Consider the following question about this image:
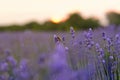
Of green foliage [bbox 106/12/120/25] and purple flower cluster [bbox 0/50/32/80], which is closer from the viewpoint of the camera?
purple flower cluster [bbox 0/50/32/80]

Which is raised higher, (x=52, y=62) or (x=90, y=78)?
(x=52, y=62)

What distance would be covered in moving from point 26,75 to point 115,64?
0.75m

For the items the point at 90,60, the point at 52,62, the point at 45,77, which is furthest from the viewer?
the point at 90,60

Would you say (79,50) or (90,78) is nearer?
(90,78)

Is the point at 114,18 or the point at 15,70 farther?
the point at 114,18

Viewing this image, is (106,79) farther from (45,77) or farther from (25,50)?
(25,50)

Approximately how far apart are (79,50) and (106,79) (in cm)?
34

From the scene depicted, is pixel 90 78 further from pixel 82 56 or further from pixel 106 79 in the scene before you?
pixel 82 56

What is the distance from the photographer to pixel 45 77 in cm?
173

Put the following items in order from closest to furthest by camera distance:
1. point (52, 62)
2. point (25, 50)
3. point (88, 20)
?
point (52, 62) < point (25, 50) < point (88, 20)

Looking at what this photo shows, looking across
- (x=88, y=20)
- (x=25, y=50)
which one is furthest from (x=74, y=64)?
(x=88, y=20)

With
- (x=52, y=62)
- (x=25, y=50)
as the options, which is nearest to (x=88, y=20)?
(x=25, y=50)

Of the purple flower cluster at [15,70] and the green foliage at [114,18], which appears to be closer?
the purple flower cluster at [15,70]

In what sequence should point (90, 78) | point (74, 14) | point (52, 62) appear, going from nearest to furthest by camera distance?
point (52, 62) → point (90, 78) → point (74, 14)
